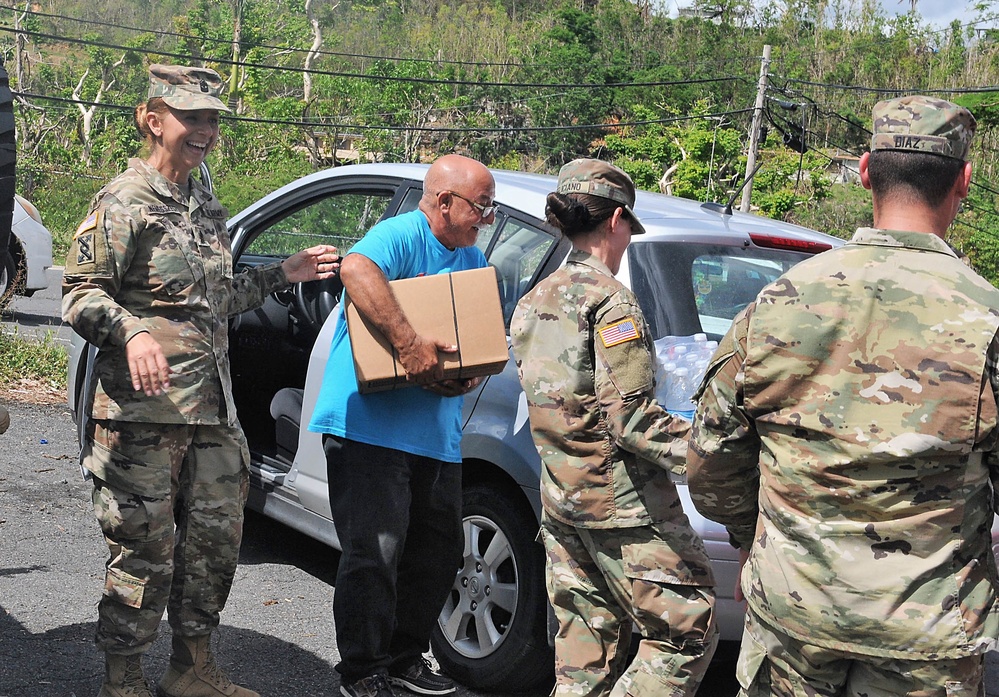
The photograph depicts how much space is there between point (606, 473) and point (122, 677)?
1.67 m

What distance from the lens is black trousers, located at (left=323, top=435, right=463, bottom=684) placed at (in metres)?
3.44

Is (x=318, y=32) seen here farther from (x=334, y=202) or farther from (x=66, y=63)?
(x=334, y=202)

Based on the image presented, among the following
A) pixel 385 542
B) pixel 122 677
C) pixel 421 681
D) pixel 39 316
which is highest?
pixel 385 542

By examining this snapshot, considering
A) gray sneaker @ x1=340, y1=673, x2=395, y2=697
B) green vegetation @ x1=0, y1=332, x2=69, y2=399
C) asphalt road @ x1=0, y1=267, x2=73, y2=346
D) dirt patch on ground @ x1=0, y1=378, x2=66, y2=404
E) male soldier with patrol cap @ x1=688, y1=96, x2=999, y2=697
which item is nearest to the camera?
male soldier with patrol cap @ x1=688, y1=96, x2=999, y2=697

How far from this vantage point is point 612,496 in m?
2.80

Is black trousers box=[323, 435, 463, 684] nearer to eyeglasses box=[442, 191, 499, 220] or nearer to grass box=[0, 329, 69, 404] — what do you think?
eyeglasses box=[442, 191, 499, 220]

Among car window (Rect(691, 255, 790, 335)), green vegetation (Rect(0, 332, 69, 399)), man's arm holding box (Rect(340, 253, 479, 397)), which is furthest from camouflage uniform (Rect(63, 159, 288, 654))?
green vegetation (Rect(0, 332, 69, 399))

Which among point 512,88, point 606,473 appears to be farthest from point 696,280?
point 512,88

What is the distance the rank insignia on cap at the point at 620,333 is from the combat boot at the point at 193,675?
173 cm

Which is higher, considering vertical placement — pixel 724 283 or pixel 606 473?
pixel 724 283

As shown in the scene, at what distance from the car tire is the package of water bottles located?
2.27ft

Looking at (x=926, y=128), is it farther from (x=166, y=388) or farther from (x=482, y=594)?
(x=482, y=594)

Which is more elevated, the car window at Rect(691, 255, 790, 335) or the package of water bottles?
the car window at Rect(691, 255, 790, 335)

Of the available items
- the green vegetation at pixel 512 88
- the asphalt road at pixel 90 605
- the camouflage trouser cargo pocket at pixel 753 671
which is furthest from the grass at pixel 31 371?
the green vegetation at pixel 512 88
